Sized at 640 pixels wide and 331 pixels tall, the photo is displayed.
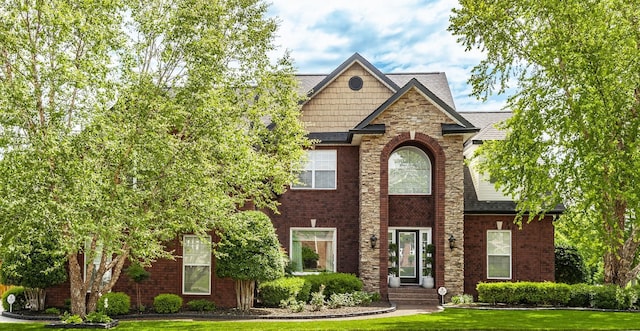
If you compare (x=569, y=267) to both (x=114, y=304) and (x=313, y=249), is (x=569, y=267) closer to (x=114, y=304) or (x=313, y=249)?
A: (x=313, y=249)

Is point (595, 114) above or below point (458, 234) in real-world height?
above

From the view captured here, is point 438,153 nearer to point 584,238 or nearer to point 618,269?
point 584,238

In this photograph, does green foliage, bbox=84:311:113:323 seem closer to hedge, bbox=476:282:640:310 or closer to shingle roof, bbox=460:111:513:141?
hedge, bbox=476:282:640:310

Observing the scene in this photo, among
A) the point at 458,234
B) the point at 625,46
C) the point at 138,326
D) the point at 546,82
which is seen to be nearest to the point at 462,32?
the point at 546,82

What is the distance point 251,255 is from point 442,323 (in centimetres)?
585

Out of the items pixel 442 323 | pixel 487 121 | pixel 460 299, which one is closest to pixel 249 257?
pixel 442 323

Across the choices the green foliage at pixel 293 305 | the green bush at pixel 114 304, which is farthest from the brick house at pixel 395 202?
the green foliage at pixel 293 305

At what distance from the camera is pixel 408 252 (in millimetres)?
23297

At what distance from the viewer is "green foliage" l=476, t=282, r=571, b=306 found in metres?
20.7

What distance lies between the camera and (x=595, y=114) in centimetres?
1764

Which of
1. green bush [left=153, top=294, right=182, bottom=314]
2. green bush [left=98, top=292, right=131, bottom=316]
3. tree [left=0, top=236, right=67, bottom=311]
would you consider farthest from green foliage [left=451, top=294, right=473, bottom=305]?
tree [left=0, top=236, right=67, bottom=311]

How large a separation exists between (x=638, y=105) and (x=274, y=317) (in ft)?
39.8

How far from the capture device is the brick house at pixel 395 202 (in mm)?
21938

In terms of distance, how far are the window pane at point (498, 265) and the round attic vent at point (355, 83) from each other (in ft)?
26.8
